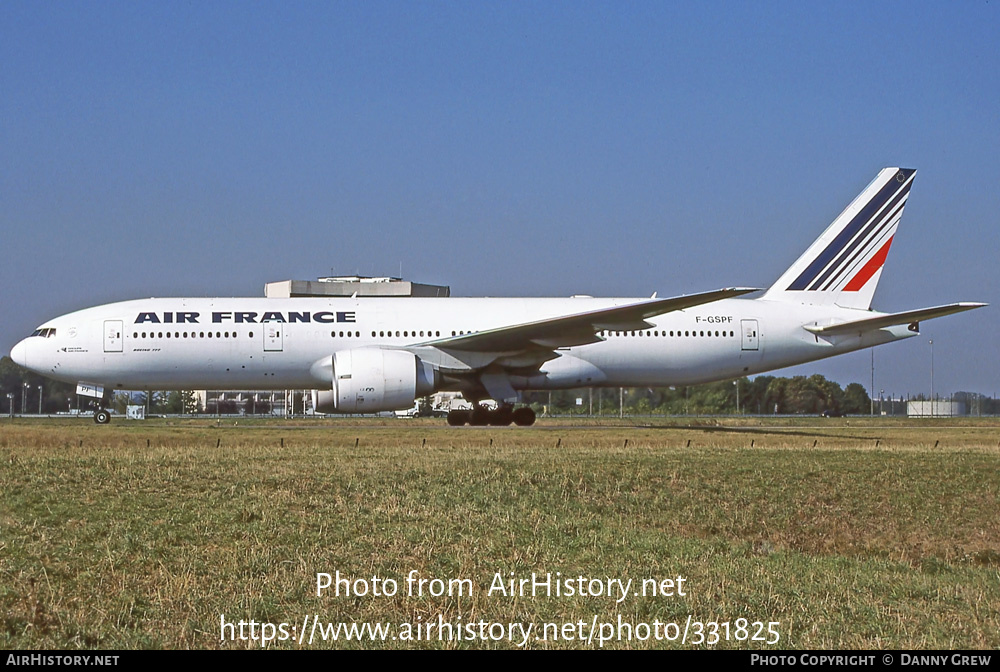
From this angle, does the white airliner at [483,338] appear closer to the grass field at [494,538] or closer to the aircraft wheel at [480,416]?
the aircraft wheel at [480,416]

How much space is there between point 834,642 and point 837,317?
26680 mm

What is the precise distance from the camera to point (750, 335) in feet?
111

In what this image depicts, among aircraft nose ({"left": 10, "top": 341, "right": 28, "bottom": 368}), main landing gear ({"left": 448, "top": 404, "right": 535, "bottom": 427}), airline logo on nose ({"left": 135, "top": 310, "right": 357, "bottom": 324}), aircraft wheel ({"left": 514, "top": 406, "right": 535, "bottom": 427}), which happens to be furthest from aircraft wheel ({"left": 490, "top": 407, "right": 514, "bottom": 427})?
aircraft nose ({"left": 10, "top": 341, "right": 28, "bottom": 368})

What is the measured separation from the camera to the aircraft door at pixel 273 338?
3152 centimetres

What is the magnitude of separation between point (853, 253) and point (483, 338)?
517 inches

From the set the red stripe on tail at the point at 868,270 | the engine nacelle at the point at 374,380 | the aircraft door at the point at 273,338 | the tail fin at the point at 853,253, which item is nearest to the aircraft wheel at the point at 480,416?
the engine nacelle at the point at 374,380

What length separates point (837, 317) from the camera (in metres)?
34.3

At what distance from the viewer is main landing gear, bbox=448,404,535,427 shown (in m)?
33.3

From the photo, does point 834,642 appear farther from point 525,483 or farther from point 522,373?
point 522,373

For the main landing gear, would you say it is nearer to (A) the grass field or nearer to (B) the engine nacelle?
(B) the engine nacelle

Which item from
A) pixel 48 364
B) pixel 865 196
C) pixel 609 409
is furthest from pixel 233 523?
pixel 609 409

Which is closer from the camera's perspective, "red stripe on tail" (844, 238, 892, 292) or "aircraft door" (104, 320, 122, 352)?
"aircraft door" (104, 320, 122, 352)

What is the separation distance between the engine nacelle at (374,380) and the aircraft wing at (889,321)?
43.0 ft

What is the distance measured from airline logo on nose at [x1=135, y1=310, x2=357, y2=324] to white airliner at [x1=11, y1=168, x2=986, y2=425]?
4 centimetres
